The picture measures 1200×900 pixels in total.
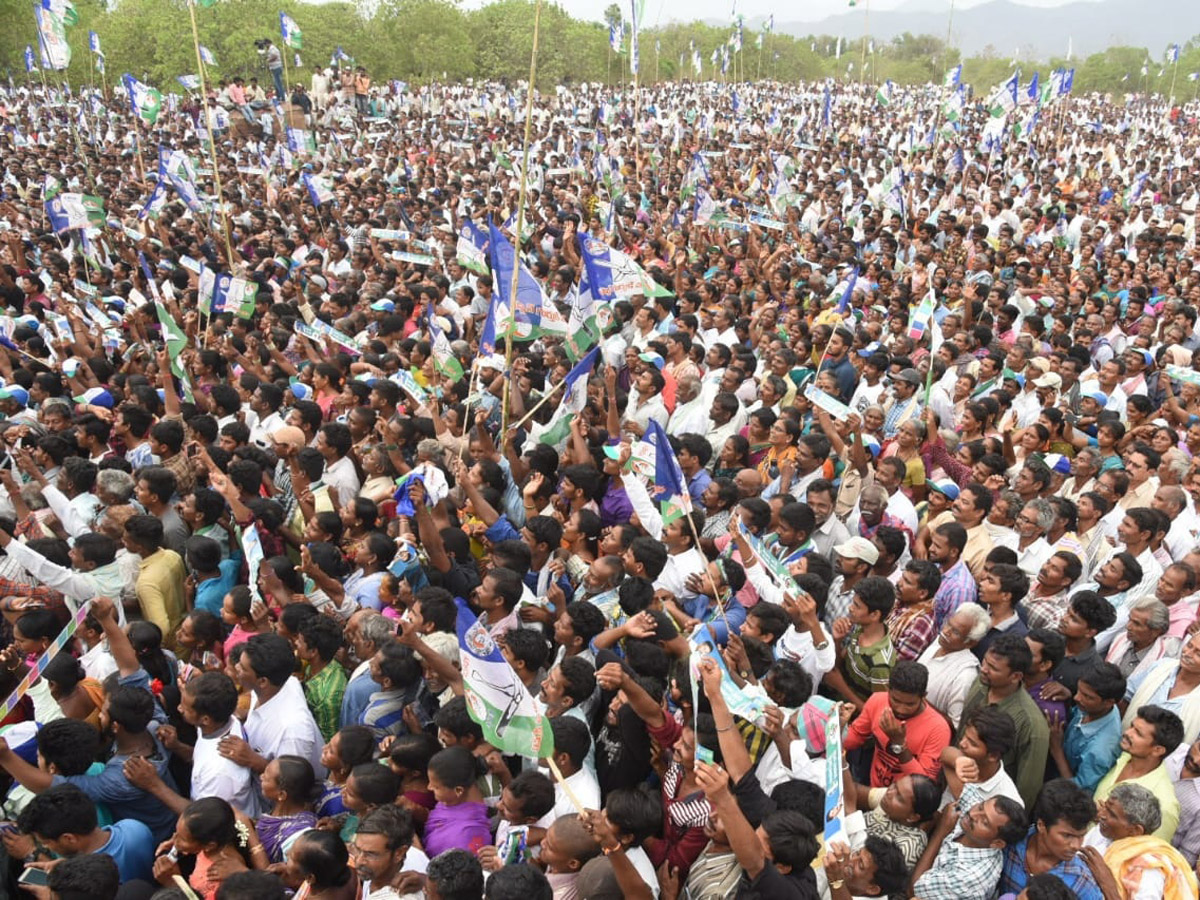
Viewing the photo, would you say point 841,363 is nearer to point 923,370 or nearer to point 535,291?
point 923,370

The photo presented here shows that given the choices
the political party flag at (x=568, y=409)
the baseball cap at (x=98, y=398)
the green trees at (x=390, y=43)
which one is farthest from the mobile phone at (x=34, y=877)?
the green trees at (x=390, y=43)

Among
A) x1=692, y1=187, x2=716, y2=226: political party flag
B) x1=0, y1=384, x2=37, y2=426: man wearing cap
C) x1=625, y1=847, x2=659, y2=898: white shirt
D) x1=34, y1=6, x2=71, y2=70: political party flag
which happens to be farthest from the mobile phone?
x1=34, y1=6, x2=71, y2=70: political party flag

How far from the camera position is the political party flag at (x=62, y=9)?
54.1 ft

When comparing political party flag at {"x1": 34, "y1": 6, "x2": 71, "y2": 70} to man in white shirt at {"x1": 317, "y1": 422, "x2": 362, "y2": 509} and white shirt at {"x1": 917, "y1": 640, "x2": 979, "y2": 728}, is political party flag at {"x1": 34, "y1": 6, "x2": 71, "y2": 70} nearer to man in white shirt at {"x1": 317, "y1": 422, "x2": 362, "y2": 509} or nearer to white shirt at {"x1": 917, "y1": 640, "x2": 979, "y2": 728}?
man in white shirt at {"x1": 317, "y1": 422, "x2": 362, "y2": 509}

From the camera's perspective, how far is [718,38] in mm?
66750

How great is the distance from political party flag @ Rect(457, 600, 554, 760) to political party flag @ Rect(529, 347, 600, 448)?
10.8ft

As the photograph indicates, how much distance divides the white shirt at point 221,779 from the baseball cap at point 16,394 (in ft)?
15.5

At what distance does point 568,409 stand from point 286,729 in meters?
3.36

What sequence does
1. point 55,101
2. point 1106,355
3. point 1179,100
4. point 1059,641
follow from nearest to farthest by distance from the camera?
1. point 1059,641
2. point 1106,355
3. point 55,101
4. point 1179,100

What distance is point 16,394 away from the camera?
719 cm

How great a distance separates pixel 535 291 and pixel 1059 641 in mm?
4383

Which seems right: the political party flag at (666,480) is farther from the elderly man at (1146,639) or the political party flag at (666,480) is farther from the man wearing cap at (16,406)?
the man wearing cap at (16,406)

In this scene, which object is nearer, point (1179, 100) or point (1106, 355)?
point (1106, 355)

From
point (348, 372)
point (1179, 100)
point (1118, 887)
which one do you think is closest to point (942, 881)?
point (1118, 887)
